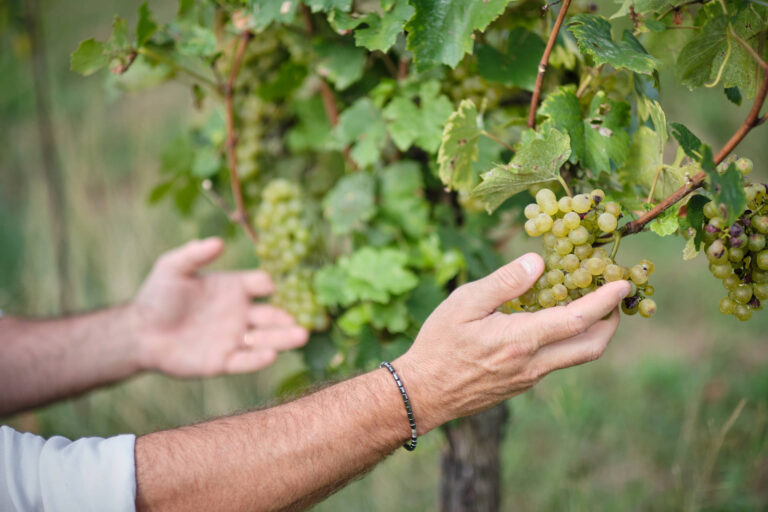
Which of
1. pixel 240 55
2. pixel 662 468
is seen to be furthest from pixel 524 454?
pixel 240 55

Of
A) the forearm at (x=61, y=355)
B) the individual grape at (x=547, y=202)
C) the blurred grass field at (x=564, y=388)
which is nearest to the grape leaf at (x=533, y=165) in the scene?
the individual grape at (x=547, y=202)

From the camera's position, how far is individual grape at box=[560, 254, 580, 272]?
0.94 meters

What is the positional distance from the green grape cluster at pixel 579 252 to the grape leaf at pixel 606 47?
0.64ft

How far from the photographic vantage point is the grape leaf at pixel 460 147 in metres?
1.10

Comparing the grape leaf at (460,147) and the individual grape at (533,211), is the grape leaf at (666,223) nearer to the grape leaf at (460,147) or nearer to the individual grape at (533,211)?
the individual grape at (533,211)

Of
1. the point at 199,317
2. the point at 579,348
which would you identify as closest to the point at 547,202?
the point at 579,348

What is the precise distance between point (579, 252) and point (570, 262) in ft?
0.08

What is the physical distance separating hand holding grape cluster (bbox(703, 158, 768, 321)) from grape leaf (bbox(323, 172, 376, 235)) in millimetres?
762

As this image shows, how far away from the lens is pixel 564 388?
7.06 feet

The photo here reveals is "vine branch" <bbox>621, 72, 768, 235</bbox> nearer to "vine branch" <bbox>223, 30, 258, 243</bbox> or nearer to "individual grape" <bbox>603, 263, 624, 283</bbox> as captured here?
"individual grape" <bbox>603, 263, 624, 283</bbox>

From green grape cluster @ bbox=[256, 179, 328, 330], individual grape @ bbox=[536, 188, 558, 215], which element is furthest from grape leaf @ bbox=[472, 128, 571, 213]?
green grape cluster @ bbox=[256, 179, 328, 330]

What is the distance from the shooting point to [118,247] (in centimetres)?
314

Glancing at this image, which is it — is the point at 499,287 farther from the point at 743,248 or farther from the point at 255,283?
the point at 255,283

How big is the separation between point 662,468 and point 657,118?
1893 millimetres
